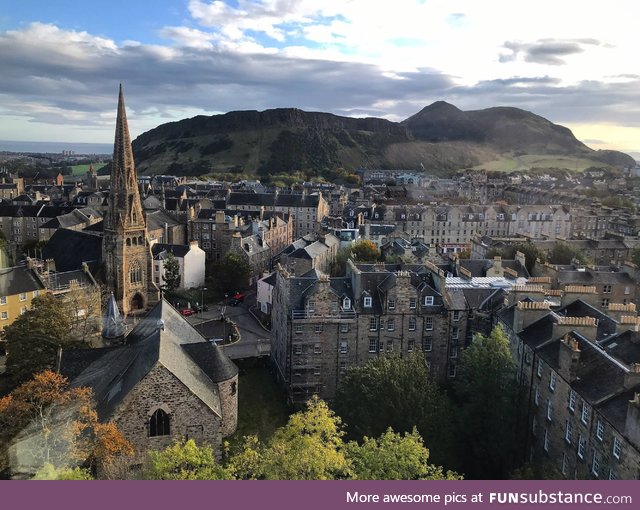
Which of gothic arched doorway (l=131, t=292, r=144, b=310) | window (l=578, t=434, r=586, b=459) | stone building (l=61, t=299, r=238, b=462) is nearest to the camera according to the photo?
window (l=578, t=434, r=586, b=459)

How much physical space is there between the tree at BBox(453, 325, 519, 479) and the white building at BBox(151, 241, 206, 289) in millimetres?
54016

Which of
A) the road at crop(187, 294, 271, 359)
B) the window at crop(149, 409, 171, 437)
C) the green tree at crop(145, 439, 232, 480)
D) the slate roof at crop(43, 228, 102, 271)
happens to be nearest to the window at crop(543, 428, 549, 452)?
the green tree at crop(145, 439, 232, 480)

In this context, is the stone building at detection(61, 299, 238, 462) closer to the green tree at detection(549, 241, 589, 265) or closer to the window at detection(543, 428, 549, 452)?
the window at detection(543, 428, 549, 452)

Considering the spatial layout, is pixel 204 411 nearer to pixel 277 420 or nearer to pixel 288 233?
pixel 277 420

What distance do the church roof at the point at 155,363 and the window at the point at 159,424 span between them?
6.63ft

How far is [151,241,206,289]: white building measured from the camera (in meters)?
80.6

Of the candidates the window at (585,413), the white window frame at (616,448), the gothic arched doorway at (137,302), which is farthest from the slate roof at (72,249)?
the white window frame at (616,448)

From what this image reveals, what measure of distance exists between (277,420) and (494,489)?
96.0 ft

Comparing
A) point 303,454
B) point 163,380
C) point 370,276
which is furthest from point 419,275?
point 303,454

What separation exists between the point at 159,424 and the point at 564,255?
64.6 meters

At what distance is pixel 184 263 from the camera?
8131cm

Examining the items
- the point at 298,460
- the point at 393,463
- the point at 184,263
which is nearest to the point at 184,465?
the point at 298,460

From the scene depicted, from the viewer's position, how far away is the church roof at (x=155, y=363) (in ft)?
101

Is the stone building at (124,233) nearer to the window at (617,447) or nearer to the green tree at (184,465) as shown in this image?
the green tree at (184,465)
